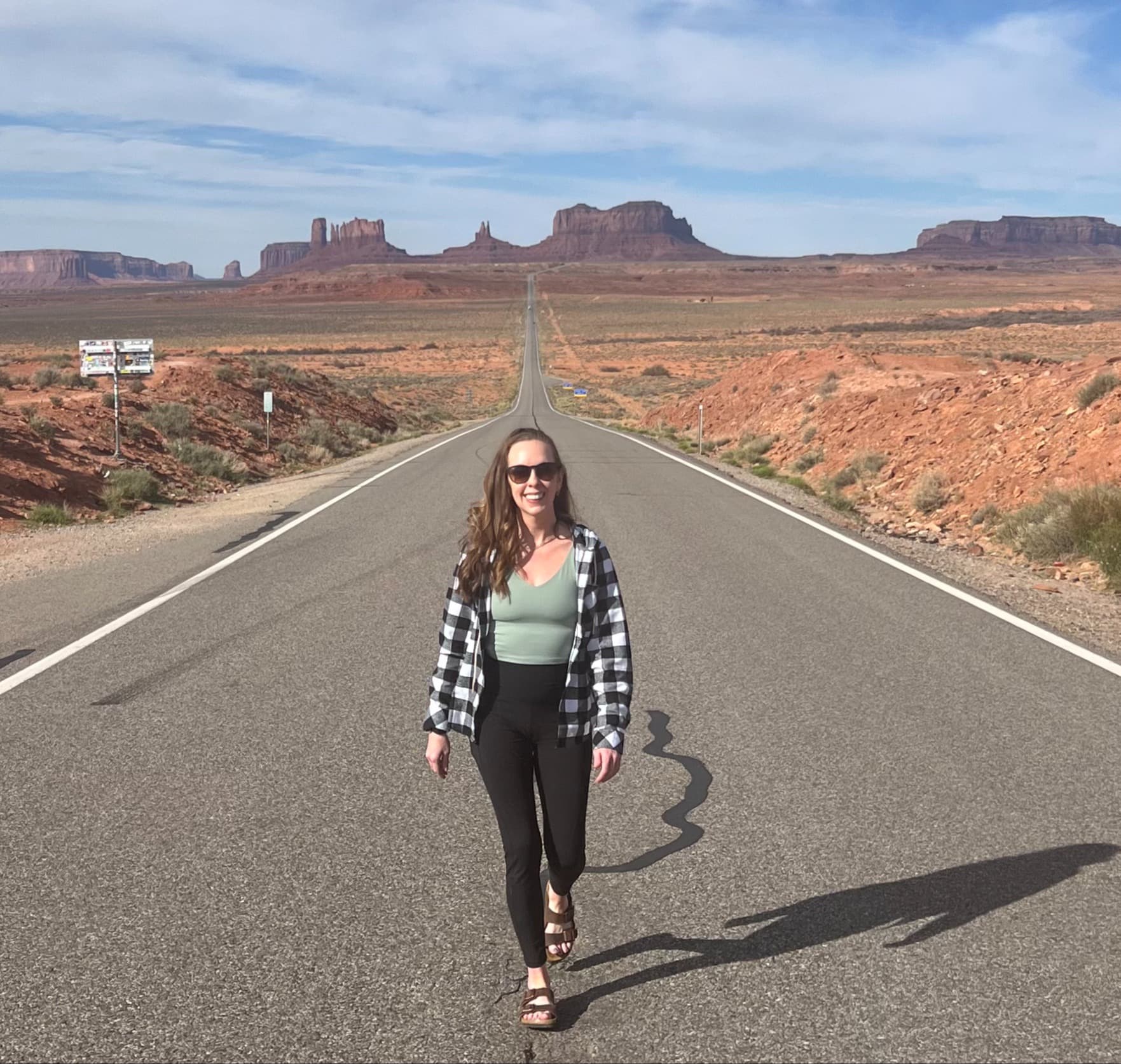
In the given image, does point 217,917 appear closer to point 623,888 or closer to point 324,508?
point 623,888

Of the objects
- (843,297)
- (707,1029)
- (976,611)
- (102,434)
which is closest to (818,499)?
(976,611)

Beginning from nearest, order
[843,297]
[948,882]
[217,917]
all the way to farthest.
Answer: [217,917] → [948,882] → [843,297]

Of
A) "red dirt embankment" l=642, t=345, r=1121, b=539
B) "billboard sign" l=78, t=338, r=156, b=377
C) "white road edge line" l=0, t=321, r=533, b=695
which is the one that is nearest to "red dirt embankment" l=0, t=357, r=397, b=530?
"billboard sign" l=78, t=338, r=156, b=377

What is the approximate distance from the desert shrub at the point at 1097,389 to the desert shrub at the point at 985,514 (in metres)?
2.90

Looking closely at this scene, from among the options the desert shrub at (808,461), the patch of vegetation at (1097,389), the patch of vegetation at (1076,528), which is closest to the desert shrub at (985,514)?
the patch of vegetation at (1076,528)

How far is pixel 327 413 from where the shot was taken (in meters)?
38.1

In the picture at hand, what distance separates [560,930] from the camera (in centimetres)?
375

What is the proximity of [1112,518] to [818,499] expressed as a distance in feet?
22.8

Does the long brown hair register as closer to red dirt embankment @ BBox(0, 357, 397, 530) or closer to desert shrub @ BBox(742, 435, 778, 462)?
red dirt embankment @ BBox(0, 357, 397, 530)

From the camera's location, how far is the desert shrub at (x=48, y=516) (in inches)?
635

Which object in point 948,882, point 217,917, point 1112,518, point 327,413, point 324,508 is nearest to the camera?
point 217,917

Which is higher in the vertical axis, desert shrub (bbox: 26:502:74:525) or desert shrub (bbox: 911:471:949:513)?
desert shrub (bbox: 911:471:949:513)

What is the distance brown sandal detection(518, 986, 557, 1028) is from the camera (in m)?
3.40

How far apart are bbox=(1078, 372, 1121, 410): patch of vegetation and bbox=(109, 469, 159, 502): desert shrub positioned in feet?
45.1
